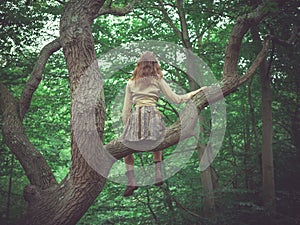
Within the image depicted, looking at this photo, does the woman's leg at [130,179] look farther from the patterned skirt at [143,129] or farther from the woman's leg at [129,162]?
the patterned skirt at [143,129]

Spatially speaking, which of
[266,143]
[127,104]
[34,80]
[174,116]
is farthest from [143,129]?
[174,116]

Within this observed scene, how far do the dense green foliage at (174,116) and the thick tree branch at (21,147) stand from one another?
Answer: 76.9 inches

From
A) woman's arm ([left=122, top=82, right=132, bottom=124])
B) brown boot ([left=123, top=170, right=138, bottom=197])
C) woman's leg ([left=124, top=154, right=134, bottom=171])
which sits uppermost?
woman's arm ([left=122, top=82, right=132, bottom=124])

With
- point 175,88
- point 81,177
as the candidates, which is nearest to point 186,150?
point 175,88

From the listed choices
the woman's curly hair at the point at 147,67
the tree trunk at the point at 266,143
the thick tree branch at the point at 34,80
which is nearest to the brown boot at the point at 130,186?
the woman's curly hair at the point at 147,67

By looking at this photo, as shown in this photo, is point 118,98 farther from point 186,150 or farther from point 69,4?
point 69,4

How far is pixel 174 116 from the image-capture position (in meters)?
9.46

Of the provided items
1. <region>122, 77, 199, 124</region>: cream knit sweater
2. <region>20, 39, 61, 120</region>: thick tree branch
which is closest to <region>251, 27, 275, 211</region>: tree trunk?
<region>122, 77, 199, 124</region>: cream knit sweater

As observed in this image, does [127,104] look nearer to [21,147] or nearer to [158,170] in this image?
[158,170]

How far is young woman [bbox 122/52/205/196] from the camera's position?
12.2 ft

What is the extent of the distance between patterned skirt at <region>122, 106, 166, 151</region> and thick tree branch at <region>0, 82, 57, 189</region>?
1.21 metres

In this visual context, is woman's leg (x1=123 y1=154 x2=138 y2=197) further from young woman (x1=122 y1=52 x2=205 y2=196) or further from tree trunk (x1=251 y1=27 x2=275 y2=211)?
tree trunk (x1=251 y1=27 x2=275 y2=211)

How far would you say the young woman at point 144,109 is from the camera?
3.72 metres

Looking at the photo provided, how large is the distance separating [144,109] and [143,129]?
25cm
